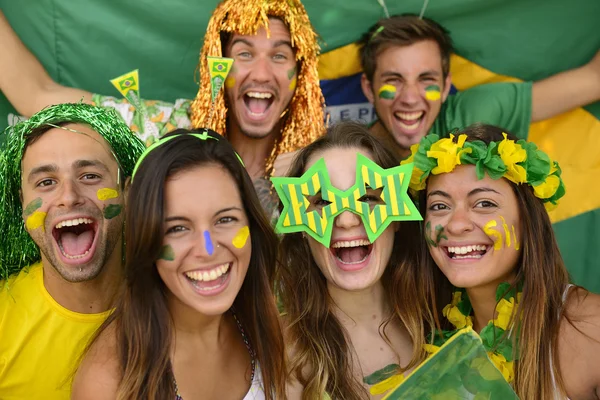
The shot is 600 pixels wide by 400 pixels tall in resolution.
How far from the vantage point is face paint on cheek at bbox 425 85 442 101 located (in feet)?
12.9

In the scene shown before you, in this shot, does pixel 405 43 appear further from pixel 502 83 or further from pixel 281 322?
pixel 281 322

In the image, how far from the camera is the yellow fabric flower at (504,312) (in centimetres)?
272

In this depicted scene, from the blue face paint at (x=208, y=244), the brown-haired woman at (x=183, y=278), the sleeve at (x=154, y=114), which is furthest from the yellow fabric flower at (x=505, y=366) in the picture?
the sleeve at (x=154, y=114)

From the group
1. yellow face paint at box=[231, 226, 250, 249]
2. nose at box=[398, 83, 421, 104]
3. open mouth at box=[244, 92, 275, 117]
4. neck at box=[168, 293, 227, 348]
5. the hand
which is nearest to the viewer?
yellow face paint at box=[231, 226, 250, 249]

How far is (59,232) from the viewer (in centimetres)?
290

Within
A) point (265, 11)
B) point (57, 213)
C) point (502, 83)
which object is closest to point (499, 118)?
point (502, 83)

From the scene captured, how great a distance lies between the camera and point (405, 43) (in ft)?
13.0

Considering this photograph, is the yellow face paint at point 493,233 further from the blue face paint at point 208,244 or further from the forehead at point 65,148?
the forehead at point 65,148

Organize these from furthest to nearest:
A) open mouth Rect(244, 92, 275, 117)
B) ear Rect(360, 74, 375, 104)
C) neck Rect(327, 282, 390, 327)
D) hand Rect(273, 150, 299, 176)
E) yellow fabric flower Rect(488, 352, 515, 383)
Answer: ear Rect(360, 74, 375, 104)
open mouth Rect(244, 92, 275, 117)
hand Rect(273, 150, 299, 176)
neck Rect(327, 282, 390, 327)
yellow fabric flower Rect(488, 352, 515, 383)

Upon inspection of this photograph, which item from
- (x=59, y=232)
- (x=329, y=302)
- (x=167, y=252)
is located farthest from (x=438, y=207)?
(x=59, y=232)

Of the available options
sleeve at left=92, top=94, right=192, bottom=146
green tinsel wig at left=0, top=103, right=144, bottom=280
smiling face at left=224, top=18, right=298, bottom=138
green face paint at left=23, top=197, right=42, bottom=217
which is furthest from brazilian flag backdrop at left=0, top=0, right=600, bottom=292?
green face paint at left=23, top=197, right=42, bottom=217

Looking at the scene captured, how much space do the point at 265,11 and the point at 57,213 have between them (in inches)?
57.4

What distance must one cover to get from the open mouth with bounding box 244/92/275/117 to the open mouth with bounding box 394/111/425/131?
65cm

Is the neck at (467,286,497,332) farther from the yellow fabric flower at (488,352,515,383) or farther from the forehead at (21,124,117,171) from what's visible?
the forehead at (21,124,117,171)
